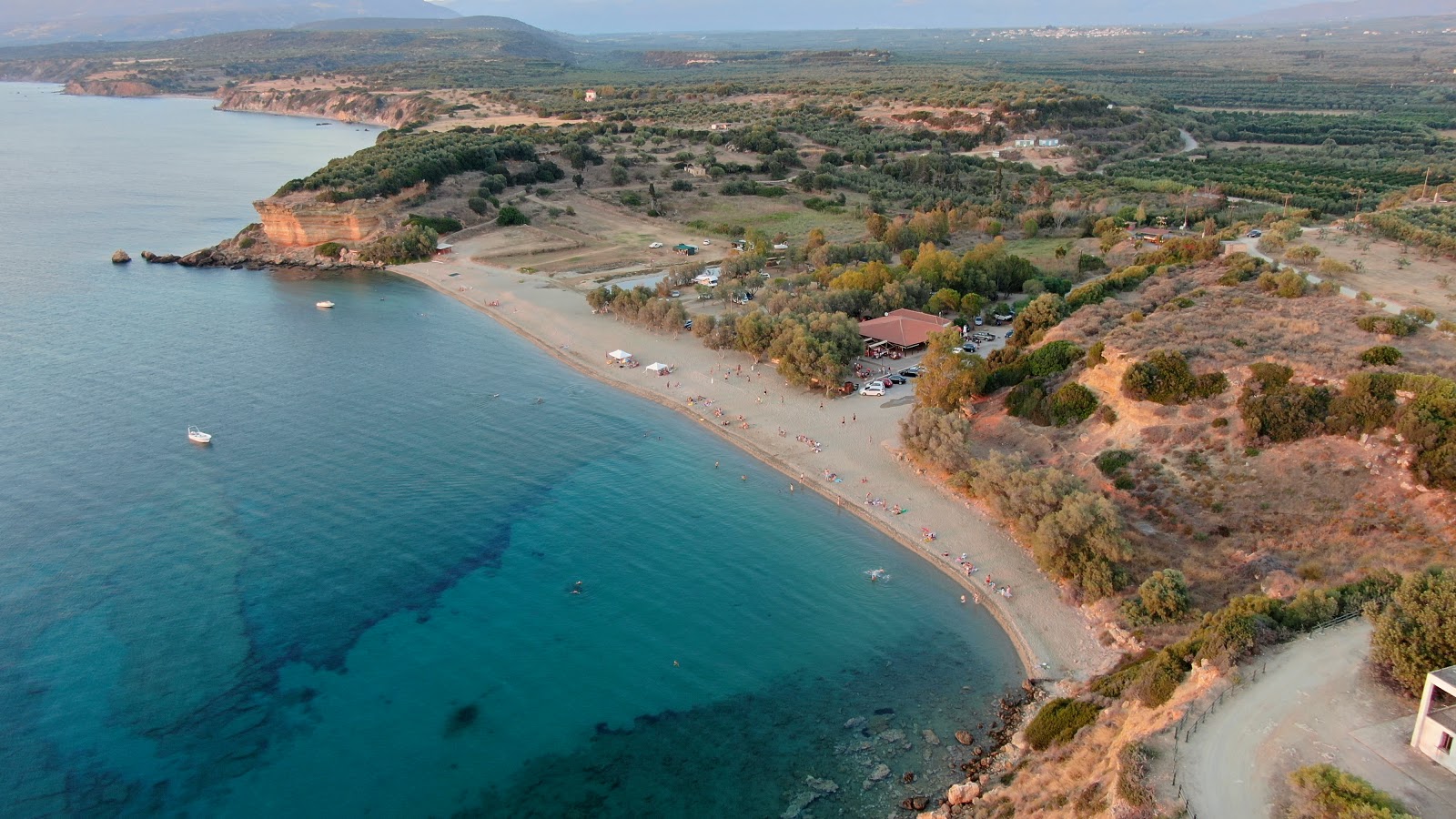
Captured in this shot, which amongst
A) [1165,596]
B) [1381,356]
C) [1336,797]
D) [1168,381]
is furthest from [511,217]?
[1336,797]

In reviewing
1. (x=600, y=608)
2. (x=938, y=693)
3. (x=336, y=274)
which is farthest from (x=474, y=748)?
(x=336, y=274)

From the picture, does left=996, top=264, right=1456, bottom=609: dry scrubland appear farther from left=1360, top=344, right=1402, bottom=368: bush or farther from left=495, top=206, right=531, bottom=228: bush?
left=495, top=206, right=531, bottom=228: bush

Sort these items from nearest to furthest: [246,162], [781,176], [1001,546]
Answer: [1001,546] < [781,176] < [246,162]

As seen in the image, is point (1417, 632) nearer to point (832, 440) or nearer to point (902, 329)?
point (832, 440)

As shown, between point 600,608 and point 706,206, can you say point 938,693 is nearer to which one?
point 600,608

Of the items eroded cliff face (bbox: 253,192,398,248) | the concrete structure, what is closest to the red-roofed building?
the concrete structure

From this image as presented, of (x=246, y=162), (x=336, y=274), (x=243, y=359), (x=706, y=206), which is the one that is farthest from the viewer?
(x=246, y=162)
